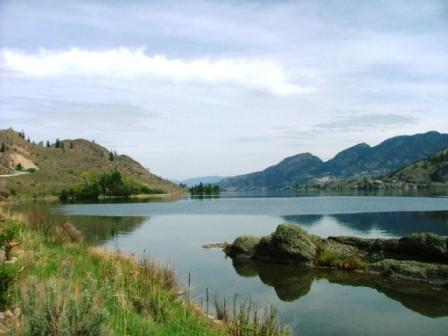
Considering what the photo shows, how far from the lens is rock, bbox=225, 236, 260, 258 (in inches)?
1516

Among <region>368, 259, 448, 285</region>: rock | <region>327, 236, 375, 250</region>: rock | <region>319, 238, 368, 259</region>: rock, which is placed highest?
<region>327, 236, 375, 250</region>: rock

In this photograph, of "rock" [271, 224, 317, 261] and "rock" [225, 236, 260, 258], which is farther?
"rock" [225, 236, 260, 258]

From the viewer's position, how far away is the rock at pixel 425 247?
31906mm

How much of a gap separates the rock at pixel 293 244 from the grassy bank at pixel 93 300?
1629cm

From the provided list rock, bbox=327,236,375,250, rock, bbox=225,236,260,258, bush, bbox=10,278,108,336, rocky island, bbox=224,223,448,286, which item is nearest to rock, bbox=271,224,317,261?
rocky island, bbox=224,223,448,286

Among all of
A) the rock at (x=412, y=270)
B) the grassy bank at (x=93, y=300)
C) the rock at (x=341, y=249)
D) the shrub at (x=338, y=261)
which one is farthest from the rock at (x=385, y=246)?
the grassy bank at (x=93, y=300)

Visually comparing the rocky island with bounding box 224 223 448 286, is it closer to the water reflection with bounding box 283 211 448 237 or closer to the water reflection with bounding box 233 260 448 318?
the water reflection with bounding box 233 260 448 318

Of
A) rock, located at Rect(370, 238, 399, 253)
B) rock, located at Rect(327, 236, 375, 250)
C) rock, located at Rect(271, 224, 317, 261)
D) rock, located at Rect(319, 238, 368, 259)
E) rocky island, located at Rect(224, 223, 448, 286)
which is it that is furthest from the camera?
rock, located at Rect(327, 236, 375, 250)

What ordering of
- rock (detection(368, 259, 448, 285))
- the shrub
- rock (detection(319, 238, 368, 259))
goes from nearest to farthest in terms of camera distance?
1. rock (detection(368, 259, 448, 285))
2. the shrub
3. rock (detection(319, 238, 368, 259))

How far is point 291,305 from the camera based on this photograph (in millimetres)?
23406

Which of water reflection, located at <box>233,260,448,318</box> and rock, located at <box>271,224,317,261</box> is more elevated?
rock, located at <box>271,224,317,261</box>

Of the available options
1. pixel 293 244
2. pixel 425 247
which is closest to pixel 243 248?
pixel 293 244

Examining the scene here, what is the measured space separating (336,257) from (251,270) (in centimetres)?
633

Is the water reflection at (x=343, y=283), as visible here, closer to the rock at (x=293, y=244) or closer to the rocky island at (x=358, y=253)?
the rocky island at (x=358, y=253)
